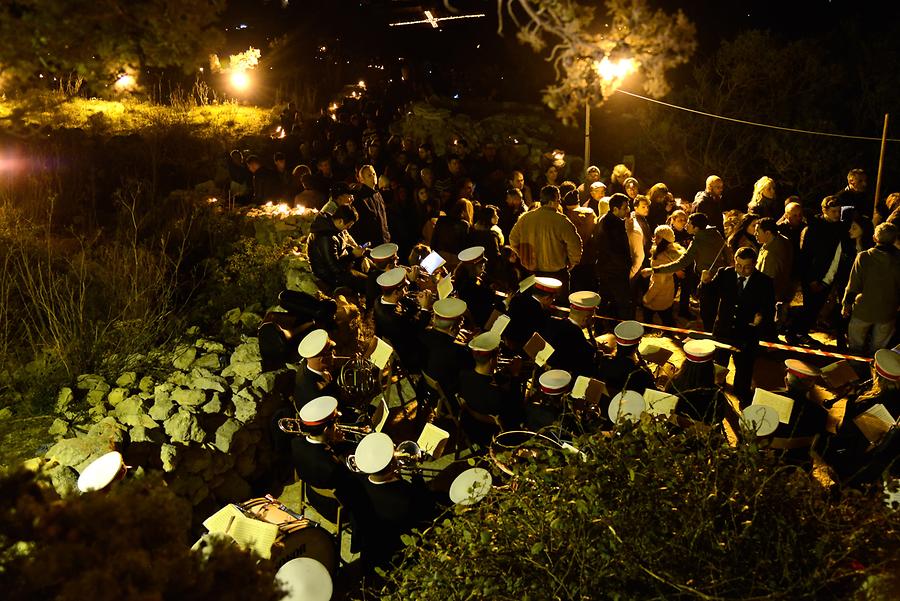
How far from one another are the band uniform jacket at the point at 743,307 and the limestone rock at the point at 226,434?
4.33 m

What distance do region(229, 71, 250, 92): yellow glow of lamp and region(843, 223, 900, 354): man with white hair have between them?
16351 mm

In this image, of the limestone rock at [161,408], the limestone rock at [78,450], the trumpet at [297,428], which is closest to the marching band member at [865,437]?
the trumpet at [297,428]

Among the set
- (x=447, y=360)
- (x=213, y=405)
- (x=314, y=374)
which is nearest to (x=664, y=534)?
(x=447, y=360)

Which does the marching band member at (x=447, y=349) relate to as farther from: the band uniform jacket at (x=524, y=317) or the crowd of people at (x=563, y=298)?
the band uniform jacket at (x=524, y=317)

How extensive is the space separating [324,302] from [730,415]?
376 cm

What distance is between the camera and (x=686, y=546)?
255 centimetres

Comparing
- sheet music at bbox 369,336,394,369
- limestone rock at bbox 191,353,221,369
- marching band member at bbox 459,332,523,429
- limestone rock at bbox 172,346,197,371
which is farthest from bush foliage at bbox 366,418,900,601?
limestone rock at bbox 172,346,197,371

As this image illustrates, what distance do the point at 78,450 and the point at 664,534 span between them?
393cm

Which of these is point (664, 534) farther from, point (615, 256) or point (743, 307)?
point (615, 256)

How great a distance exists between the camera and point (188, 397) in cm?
514

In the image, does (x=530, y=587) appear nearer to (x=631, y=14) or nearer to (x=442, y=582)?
(x=442, y=582)

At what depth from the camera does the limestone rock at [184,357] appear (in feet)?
18.5

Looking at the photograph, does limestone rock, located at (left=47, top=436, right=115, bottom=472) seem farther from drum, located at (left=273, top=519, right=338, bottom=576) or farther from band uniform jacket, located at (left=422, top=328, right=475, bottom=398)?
band uniform jacket, located at (left=422, top=328, right=475, bottom=398)

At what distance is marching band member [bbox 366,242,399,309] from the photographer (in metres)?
6.23
